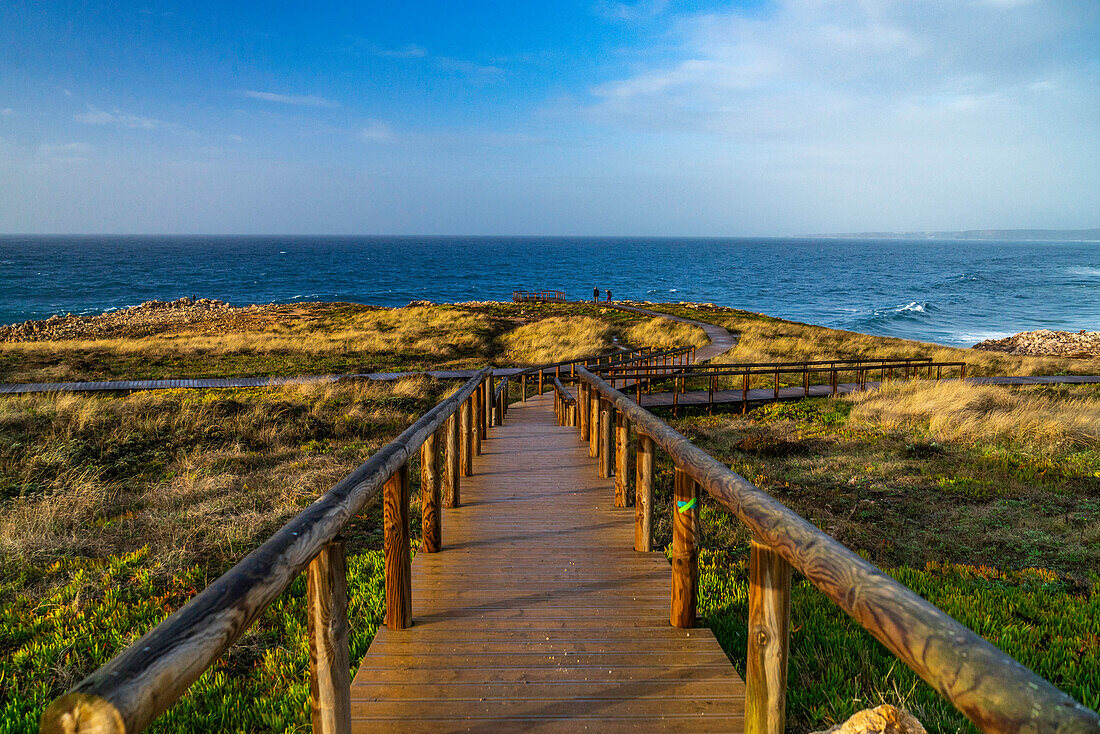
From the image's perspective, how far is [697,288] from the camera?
3725 inches

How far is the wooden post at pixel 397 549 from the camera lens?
3248 mm

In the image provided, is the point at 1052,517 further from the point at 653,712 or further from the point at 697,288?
the point at 697,288

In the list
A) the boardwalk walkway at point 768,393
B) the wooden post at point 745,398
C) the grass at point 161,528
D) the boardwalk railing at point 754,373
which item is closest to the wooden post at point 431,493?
the grass at point 161,528

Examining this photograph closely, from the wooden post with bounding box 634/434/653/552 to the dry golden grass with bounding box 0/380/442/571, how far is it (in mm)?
3972

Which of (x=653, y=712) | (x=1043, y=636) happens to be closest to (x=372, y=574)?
(x=653, y=712)

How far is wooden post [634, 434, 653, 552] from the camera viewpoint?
436 cm

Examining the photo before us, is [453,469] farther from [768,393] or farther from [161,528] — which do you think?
[768,393]

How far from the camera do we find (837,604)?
192 cm

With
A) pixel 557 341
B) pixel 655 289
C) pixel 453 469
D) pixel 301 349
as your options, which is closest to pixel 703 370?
pixel 453 469

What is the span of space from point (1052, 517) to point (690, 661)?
6315mm

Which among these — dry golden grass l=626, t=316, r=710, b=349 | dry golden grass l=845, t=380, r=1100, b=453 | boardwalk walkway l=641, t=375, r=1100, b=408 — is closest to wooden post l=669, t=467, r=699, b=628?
dry golden grass l=845, t=380, r=1100, b=453

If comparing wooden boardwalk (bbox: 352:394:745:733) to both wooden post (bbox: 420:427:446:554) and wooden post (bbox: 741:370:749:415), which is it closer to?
wooden post (bbox: 420:427:446:554)

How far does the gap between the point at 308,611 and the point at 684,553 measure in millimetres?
2099

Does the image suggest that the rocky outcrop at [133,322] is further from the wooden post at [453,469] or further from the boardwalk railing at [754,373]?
the wooden post at [453,469]
